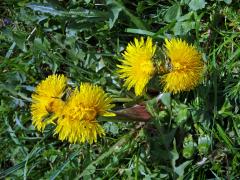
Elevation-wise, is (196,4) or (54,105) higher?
(196,4)

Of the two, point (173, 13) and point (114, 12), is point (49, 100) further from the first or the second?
point (173, 13)

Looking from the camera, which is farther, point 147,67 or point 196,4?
point 196,4

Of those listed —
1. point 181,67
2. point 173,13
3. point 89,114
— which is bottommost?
point 89,114

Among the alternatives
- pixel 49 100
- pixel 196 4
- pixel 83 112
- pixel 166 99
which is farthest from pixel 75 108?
pixel 196 4

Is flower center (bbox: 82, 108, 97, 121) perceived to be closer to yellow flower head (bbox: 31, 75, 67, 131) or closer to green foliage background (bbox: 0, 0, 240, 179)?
yellow flower head (bbox: 31, 75, 67, 131)

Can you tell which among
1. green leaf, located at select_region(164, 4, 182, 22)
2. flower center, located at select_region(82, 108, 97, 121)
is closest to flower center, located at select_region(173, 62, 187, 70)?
flower center, located at select_region(82, 108, 97, 121)

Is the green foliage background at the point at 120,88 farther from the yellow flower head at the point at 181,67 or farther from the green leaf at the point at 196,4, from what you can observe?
the yellow flower head at the point at 181,67

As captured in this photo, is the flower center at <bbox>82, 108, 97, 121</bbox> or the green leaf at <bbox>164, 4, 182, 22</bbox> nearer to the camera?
the flower center at <bbox>82, 108, 97, 121</bbox>
